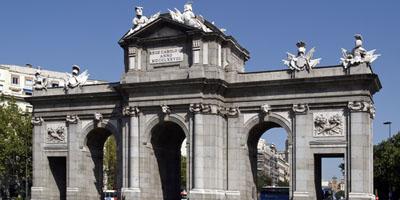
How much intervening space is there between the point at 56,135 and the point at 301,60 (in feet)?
70.3

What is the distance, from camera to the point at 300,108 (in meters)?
47.2

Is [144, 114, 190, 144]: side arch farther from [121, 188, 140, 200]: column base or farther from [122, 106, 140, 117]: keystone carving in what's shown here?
[121, 188, 140, 200]: column base

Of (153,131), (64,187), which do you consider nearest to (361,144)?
(153,131)

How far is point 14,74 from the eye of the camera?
9944 cm

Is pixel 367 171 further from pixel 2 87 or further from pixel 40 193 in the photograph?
pixel 2 87

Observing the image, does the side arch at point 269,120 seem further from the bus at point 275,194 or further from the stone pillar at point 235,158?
the bus at point 275,194

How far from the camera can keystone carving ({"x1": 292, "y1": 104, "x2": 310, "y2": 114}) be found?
4709cm

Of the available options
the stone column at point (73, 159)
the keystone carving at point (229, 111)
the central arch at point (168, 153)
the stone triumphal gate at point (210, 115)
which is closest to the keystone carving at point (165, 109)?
the stone triumphal gate at point (210, 115)

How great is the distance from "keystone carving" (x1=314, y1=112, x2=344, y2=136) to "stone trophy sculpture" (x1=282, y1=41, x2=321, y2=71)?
3.40 meters

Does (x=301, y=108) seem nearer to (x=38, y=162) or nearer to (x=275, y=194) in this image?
(x=38, y=162)

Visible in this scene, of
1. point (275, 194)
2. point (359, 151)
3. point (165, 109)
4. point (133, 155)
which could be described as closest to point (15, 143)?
point (133, 155)

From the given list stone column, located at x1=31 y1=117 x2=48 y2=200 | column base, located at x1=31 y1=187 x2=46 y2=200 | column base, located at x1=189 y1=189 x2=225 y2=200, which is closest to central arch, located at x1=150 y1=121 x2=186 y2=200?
column base, located at x1=189 y1=189 x2=225 y2=200

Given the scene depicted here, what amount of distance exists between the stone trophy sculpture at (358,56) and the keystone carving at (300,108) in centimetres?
386

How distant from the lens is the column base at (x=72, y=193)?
54312 millimetres
